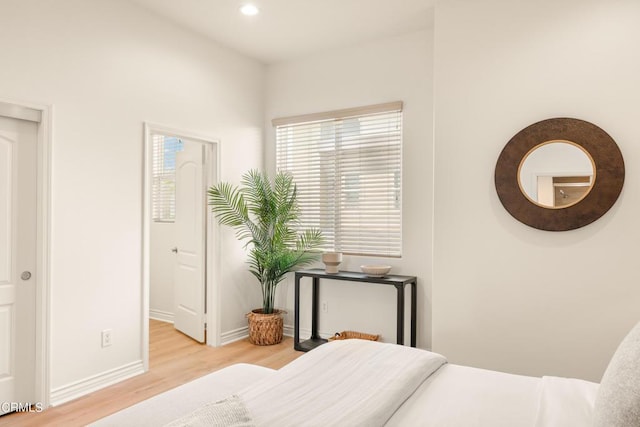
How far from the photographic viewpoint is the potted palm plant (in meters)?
4.18

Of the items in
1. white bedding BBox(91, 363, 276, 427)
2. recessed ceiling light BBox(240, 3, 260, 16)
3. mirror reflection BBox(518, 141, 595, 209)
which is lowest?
white bedding BBox(91, 363, 276, 427)

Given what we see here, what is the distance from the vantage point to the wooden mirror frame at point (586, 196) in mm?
2691

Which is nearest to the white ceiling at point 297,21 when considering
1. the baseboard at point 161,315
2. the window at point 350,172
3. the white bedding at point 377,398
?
the window at point 350,172

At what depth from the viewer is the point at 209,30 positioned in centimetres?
388

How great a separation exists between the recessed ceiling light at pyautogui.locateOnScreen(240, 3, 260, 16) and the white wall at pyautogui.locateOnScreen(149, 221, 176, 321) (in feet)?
8.76

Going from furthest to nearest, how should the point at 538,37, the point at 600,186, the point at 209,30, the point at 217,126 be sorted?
the point at 217,126 < the point at 209,30 < the point at 538,37 < the point at 600,186

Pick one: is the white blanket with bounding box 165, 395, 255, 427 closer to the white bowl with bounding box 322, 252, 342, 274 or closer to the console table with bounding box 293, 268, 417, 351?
the console table with bounding box 293, 268, 417, 351

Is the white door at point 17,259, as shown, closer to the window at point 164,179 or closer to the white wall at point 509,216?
the window at point 164,179

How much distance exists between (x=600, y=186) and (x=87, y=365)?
11.8 ft

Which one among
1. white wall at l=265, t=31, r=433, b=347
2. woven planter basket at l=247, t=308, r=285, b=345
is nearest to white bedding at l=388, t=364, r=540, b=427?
white wall at l=265, t=31, r=433, b=347

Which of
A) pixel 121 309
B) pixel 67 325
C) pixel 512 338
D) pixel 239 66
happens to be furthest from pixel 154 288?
pixel 512 338

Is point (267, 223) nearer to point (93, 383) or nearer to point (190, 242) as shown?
point (190, 242)

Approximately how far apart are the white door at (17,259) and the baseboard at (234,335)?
5.53 ft

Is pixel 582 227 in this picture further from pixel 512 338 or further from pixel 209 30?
→ pixel 209 30
